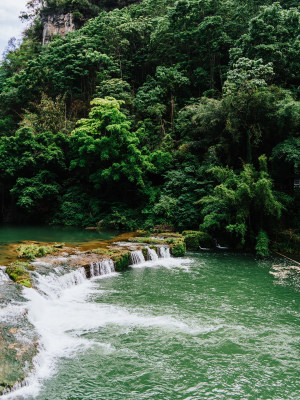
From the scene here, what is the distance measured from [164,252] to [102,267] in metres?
3.95

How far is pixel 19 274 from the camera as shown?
10266mm

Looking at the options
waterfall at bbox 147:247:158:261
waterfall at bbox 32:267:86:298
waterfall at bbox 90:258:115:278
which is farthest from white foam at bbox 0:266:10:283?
waterfall at bbox 147:247:158:261

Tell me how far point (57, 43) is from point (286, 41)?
2488cm

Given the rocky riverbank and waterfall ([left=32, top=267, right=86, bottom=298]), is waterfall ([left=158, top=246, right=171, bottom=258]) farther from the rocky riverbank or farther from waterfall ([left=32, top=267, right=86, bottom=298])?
waterfall ([left=32, top=267, right=86, bottom=298])

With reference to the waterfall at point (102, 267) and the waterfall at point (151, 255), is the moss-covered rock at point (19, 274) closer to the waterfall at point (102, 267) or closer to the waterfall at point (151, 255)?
the waterfall at point (102, 267)

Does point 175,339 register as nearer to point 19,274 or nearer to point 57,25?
point 19,274

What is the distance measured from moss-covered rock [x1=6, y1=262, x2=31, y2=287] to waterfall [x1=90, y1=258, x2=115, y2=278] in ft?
8.65

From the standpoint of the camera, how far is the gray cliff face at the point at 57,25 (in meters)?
46.1

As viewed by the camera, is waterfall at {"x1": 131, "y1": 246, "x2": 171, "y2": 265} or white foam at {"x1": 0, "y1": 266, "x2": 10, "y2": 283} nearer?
white foam at {"x1": 0, "y1": 266, "x2": 10, "y2": 283}

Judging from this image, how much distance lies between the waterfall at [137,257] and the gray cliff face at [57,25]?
41.6 metres

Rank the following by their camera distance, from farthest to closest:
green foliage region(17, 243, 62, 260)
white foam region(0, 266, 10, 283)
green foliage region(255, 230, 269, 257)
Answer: green foliage region(255, 230, 269, 257) → green foliage region(17, 243, 62, 260) → white foam region(0, 266, 10, 283)

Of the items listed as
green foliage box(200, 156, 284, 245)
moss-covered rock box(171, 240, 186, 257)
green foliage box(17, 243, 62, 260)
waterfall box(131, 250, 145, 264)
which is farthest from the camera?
moss-covered rock box(171, 240, 186, 257)

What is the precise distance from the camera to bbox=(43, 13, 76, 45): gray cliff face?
4612 centimetres

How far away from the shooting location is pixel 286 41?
22375 millimetres
